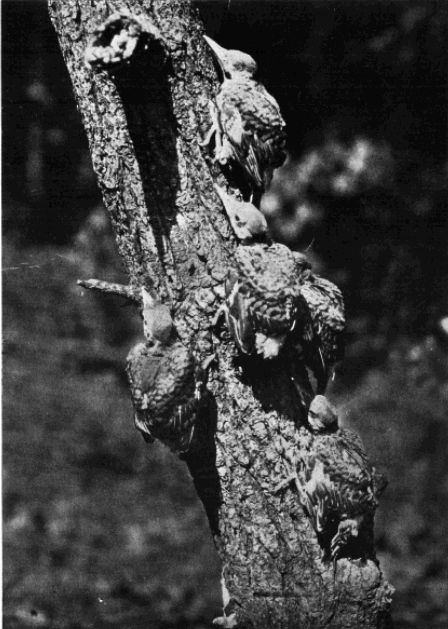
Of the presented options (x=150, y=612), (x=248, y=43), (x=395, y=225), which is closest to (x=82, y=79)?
(x=248, y=43)

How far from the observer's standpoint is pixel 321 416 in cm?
98

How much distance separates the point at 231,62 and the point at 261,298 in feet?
0.99

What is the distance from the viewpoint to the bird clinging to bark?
0.90 metres

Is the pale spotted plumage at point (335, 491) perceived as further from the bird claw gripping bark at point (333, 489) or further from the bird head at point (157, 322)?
the bird head at point (157, 322)

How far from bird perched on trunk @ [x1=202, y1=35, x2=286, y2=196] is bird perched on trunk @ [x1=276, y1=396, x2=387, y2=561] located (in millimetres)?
310

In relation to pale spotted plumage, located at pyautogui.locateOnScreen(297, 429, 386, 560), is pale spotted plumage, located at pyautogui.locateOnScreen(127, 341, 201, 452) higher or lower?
higher

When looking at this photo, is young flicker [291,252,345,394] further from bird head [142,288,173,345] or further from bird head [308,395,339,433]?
bird head [142,288,173,345]

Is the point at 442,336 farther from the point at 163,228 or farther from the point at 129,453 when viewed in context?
the point at 163,228

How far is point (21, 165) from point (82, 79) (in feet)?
2.14

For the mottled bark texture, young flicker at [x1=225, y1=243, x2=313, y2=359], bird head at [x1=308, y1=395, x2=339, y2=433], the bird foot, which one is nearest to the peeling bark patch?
the mottled bark texture

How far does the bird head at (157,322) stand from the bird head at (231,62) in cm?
30

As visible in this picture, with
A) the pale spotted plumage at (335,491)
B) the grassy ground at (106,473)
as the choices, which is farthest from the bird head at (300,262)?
the grassy ground at (106,473)

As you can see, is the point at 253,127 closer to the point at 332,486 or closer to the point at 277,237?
the point at 332,486

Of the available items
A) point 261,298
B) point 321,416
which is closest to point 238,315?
point 261,298
